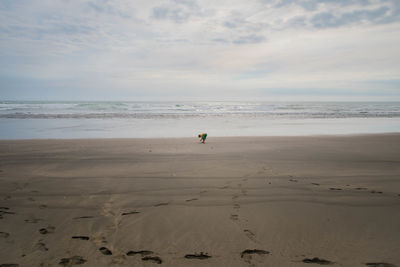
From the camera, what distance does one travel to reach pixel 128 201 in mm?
4098

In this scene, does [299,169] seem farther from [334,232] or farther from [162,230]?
[162,230]

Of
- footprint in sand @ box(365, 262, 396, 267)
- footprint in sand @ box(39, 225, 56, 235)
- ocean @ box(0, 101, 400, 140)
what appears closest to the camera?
footprint in sand @ box(365, 262, 396, 267)

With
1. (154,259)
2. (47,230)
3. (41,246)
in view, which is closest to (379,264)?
(154,259)

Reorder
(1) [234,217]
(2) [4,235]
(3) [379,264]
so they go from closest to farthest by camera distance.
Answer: (3) [379,264]
(2) [4,235]
(1) [234,217]

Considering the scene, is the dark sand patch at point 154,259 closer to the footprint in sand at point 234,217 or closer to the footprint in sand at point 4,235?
the footprint in sand at point 234,217

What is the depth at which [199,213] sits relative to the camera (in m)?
3.65

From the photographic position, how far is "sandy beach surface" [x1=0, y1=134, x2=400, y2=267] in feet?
8.68

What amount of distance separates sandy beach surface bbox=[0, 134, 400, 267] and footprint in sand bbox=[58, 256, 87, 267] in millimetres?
11

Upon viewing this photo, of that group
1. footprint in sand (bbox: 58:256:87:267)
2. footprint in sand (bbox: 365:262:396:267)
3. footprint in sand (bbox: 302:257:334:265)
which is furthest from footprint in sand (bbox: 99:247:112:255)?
footprint in sand (bbox: 365:262:396:267)

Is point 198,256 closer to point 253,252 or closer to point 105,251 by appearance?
point 253,252

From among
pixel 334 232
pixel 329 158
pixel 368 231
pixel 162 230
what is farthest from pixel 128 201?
pixel 329 158

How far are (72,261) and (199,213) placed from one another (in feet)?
5.77

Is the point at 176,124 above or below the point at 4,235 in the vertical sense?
above

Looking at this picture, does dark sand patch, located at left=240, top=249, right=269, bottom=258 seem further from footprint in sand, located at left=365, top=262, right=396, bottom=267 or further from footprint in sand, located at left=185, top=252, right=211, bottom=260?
footprint in sand, located at left=365, top=262, right=396, bottom=267
